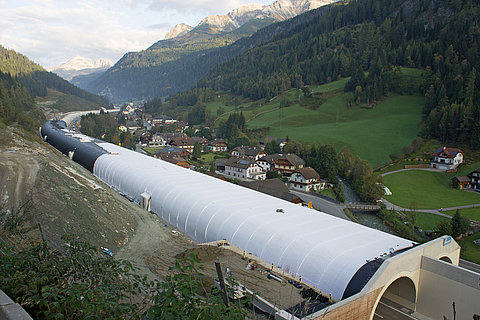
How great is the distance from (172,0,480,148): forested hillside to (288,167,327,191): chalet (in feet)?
97.9

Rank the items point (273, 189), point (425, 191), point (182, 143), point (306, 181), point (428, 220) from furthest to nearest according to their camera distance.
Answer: point (182, 143) < point (306, 181) < point (425, 191) < point (273, 189) < point (428, 220)

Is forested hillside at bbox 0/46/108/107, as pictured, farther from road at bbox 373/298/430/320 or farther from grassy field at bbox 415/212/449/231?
road at bbox 373/298/430/320

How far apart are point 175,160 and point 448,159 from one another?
44.8 m

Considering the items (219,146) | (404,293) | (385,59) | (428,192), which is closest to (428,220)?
(428,192)

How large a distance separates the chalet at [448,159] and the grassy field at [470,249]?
960 inches

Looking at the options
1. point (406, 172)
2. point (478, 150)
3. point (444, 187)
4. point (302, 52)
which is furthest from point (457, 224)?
point (302, 52)

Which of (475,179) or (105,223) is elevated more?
(105,223)

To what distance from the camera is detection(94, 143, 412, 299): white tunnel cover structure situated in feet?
40.2

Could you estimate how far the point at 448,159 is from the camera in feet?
159

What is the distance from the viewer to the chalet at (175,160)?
168 feet

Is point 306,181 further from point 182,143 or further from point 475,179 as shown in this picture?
point 182,143

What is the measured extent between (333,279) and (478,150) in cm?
5556

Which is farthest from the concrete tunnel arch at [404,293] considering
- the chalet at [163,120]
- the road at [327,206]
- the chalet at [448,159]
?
the chalet at [163,120]

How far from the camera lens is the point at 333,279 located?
1148 centimetres
